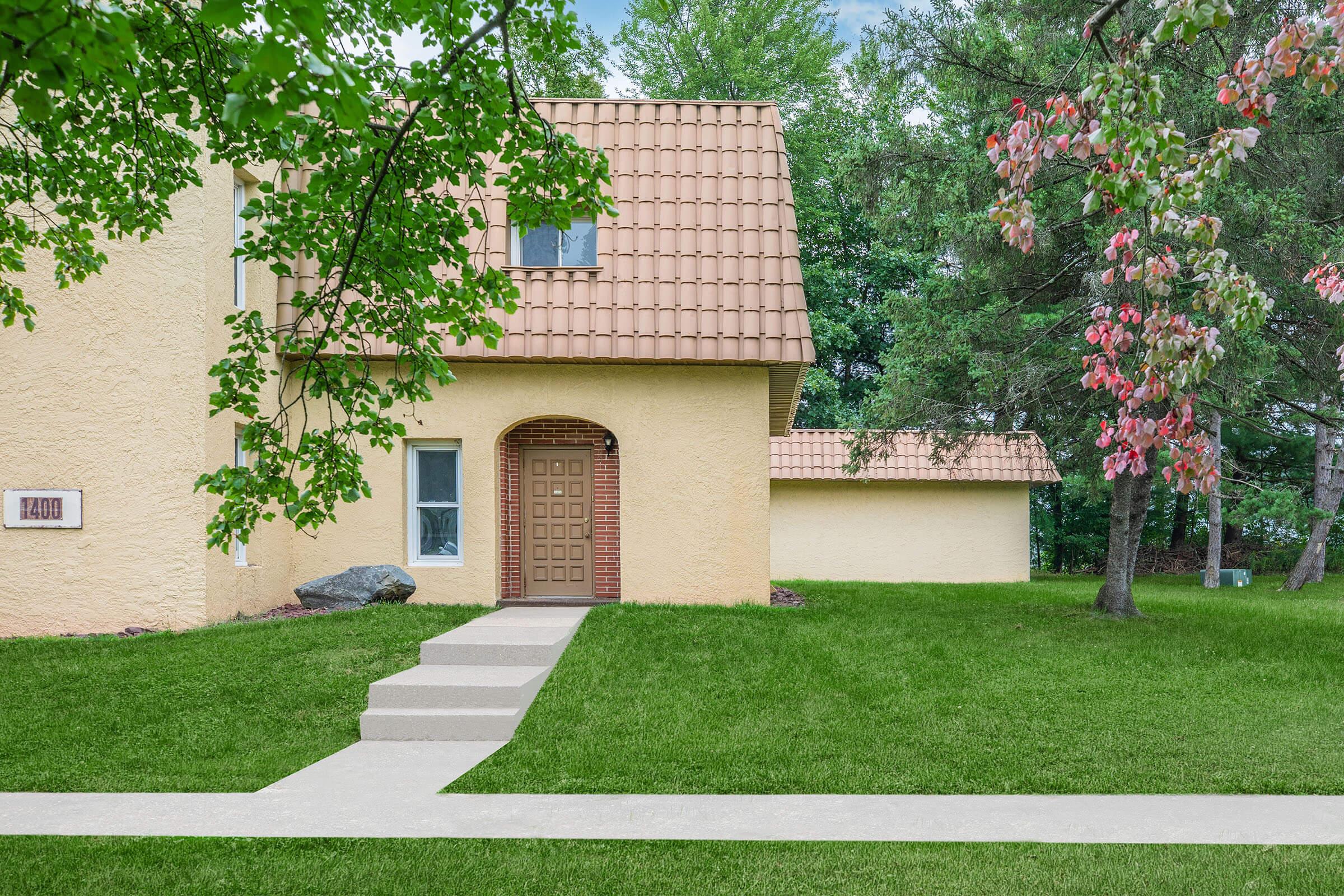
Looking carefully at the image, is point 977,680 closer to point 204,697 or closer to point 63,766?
point 204,697

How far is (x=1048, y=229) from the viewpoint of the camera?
39.2 ft

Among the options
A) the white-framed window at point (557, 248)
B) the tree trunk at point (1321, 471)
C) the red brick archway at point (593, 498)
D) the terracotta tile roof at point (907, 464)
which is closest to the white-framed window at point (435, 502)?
the red brick archway at point (593, 498)

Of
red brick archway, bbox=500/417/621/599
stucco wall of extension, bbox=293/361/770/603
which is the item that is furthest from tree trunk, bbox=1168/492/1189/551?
red brick archway, bbox=500/417/621/599

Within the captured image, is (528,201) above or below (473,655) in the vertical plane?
above

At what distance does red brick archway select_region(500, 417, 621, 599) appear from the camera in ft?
46.2

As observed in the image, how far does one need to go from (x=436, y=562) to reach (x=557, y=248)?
15.4 feet

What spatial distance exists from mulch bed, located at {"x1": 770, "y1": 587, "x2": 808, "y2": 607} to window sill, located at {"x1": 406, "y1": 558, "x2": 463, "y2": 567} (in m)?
4.22

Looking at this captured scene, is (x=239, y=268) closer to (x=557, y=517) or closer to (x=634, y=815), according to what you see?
(x=557, y=517)

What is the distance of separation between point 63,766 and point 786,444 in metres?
18.6

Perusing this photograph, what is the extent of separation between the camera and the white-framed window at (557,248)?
14.1m

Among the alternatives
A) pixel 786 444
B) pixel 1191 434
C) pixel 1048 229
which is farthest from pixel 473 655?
pixel 786 444

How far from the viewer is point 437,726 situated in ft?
25.1

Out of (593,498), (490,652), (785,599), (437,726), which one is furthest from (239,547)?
(785,599)

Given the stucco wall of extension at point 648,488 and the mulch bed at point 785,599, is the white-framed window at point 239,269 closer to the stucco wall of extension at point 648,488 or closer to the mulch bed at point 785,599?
the stucco wall of extension at point 648,488
